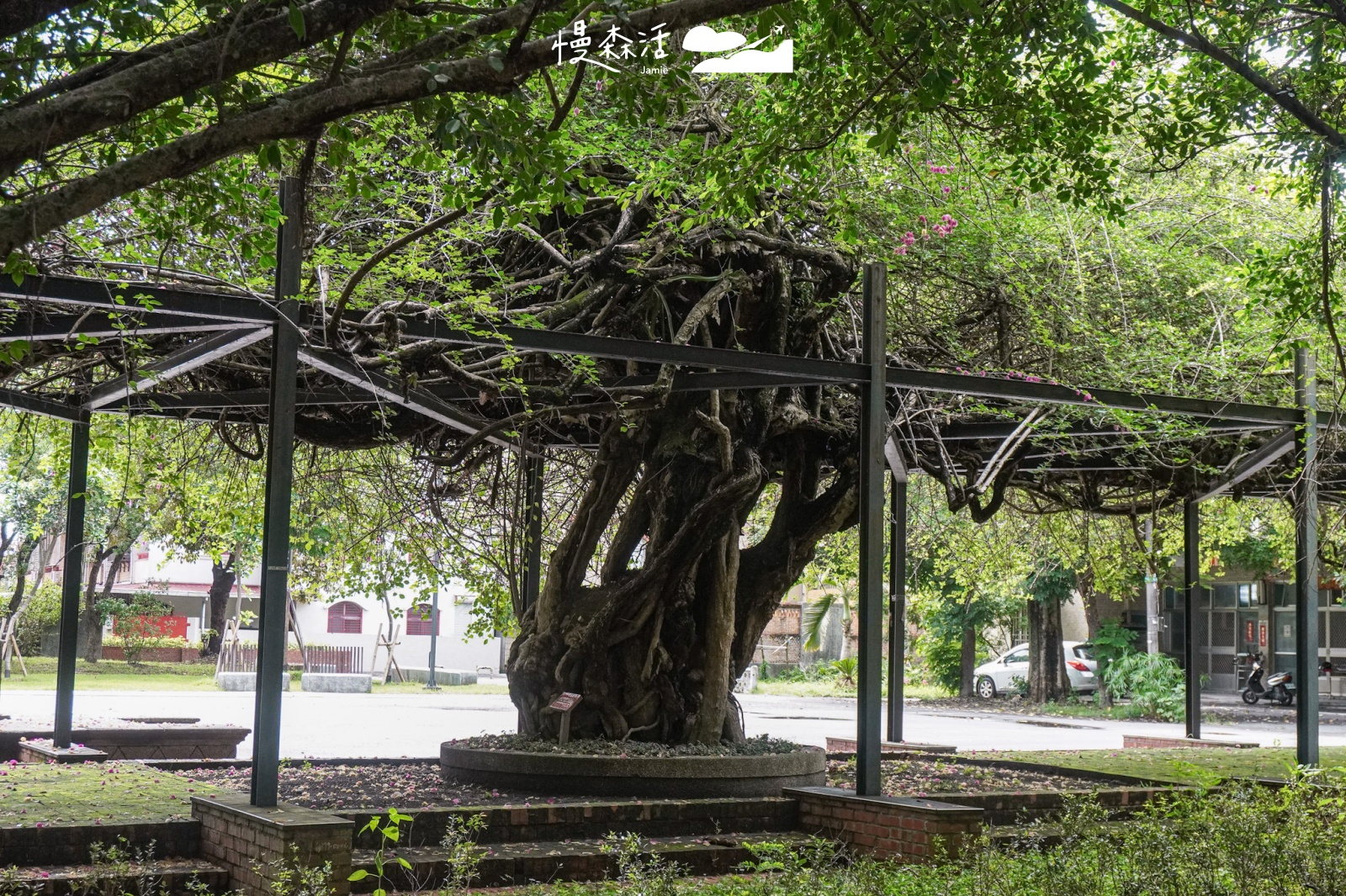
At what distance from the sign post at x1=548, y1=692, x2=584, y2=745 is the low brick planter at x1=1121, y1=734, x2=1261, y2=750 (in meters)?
8.71

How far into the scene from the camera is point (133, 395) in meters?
10.8

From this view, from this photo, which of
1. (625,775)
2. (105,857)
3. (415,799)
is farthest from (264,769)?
(625,775)

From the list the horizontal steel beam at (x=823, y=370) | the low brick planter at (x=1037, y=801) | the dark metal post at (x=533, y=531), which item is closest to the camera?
the horizontal steel beam at (x=823, y=370)

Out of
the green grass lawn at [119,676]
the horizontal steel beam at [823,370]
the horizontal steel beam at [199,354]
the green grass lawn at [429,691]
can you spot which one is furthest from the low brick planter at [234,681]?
the horizontal steel beam at [823,370]

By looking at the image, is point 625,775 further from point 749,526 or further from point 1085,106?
point 749,526

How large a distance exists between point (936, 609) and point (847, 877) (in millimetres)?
24742

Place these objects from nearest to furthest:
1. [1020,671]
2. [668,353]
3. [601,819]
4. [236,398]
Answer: [668,353], [601,819], [236,398], [1020,671]

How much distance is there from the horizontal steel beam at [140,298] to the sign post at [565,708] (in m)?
4.19

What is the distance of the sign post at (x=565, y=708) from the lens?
10.5 m

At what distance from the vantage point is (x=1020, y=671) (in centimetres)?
3256

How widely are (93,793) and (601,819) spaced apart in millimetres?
3421

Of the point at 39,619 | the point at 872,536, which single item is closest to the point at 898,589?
the point at 872,536

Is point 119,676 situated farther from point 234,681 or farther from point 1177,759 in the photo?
point 1177,759

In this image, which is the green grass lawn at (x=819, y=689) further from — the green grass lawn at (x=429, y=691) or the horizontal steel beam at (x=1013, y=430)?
the horizontal steel beam at (x=1013, y=430)
